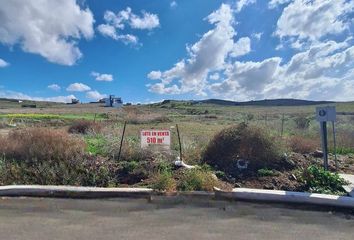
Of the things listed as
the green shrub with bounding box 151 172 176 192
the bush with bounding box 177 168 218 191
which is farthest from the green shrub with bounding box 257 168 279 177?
the green shrub with bounding box 151 172 176 192

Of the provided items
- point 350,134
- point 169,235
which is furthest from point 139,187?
point 350,134

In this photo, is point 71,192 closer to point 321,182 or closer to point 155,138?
point 155,138

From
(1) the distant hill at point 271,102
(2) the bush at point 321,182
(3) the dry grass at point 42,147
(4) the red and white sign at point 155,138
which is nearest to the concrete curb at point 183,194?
(2) the bush at point 321,182

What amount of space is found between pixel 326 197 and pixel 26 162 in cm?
691

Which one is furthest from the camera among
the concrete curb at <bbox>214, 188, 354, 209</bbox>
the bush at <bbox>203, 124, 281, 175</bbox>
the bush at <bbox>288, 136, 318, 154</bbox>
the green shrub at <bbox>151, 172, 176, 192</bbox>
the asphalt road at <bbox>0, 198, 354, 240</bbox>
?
the bush at <bbox>288, 136, 318, 154</bbox>

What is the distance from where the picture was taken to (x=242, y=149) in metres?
10.2

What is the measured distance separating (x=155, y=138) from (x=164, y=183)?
2.51 meters

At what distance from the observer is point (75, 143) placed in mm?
10617

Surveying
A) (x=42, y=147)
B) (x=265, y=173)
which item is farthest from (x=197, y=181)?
(x=42, y=147)

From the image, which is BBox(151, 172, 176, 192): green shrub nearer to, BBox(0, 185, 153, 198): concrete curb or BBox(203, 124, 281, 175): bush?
BBox(0, 185, 153, 198): concrete curb

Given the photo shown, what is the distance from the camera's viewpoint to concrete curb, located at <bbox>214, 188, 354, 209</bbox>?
7.10m

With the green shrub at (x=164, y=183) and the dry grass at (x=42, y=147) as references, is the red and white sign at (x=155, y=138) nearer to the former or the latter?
the dry grass at (x=42, y=147)

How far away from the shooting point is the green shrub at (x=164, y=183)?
26.3 ft

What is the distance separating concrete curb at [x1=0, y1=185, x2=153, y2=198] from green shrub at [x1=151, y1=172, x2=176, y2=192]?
203mm
